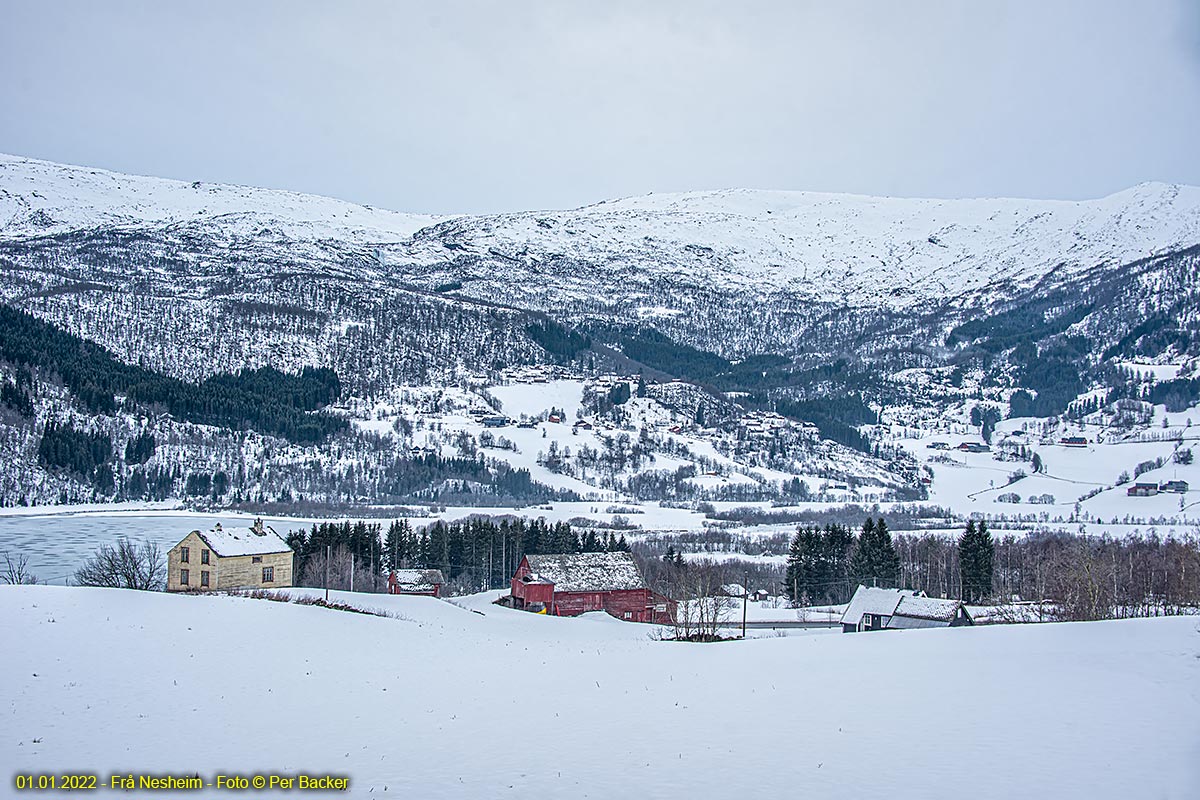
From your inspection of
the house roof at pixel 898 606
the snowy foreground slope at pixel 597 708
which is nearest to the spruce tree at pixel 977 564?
the house roof at pixel 898 606

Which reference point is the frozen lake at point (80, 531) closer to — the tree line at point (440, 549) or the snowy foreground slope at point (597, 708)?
the tree line at point (440, 549)

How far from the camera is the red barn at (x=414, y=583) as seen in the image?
234ft

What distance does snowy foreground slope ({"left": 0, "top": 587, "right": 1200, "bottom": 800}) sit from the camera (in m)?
17.2

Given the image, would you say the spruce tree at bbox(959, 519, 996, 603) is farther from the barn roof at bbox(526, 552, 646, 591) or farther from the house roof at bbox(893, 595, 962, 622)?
the barn roof at bbox(526, 552, 646, 591)

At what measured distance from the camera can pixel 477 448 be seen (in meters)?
188

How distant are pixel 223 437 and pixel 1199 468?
180361 millimetres

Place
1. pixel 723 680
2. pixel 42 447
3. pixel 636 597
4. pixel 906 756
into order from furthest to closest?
1. pixel 42 447
2. pixel 636 597
3. pixel 723 680
4. pixel 906 756

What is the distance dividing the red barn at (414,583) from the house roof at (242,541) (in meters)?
12.0

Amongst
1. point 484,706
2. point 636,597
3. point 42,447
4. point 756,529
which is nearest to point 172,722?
point 484,706

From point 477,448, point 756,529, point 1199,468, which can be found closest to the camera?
point 756,529

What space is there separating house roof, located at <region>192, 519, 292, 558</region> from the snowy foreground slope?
60.4ft

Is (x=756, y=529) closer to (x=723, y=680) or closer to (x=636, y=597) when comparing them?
(x=636, y=597)

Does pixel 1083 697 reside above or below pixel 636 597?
above

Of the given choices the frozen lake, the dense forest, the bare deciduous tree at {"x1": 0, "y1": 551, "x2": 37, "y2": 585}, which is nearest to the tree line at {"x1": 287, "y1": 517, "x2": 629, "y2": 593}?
the frozen lake
